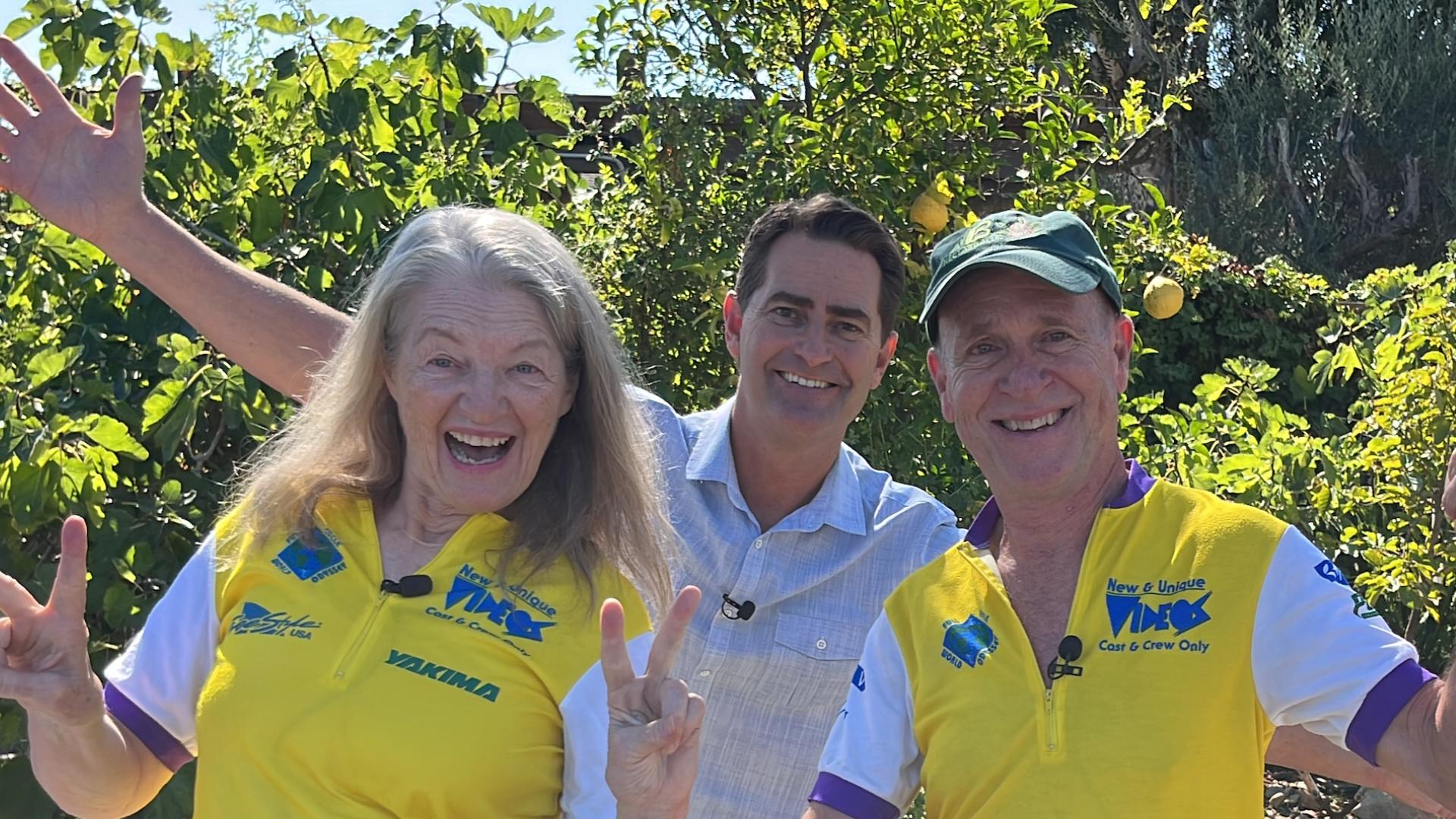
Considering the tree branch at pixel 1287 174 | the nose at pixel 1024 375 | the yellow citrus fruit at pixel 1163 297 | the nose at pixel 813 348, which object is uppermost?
the tree branch at pixel 1287 174

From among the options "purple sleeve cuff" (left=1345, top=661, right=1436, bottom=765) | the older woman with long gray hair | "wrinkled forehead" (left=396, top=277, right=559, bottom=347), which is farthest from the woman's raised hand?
"purple sleeve cuff" (left=1345, top=661, right=1436, bottom=765)

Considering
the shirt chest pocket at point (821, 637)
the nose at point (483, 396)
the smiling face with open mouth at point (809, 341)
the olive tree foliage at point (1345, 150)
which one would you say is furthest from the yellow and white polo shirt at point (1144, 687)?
the olive tree foliage at point (1345, 150)

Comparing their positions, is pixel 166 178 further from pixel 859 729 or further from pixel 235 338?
pixel 859 729

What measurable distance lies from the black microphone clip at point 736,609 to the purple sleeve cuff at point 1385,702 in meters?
1.17

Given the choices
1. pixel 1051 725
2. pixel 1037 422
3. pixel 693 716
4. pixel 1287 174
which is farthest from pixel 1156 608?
pixel 1287 174

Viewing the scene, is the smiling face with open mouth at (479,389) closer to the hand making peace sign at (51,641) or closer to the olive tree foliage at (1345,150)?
the hand making peace sign at (51,641)

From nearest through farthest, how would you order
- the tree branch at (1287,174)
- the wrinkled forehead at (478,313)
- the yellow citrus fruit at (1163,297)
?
the wrinkled forehead at (478,313), the yellow citrus fruit at (1163,297), the tree branch at (1287,174)

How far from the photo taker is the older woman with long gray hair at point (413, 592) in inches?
79.2

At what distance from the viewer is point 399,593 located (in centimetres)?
216

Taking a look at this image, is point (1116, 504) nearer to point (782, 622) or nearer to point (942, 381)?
point (942, 381)

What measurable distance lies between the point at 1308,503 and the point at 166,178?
9.71 ft

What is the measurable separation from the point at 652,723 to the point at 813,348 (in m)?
1.15

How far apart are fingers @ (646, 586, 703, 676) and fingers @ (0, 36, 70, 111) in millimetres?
1665

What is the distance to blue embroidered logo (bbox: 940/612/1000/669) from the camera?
205 cm
